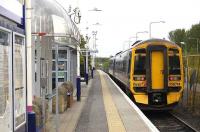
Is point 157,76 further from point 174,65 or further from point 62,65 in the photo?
point 62,65

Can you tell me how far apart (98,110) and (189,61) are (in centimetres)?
1040

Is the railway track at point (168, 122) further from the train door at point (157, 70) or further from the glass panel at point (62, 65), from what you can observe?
the glass panel at point (62, 65)

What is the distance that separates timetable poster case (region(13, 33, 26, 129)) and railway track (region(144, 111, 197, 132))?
9998 mm

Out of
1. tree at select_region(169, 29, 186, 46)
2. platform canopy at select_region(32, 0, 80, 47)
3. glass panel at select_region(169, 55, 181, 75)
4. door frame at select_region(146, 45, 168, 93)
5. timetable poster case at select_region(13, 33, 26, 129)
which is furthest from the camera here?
tree at select_region(169, 29, 186, 46)

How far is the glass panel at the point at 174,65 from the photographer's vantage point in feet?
69.3

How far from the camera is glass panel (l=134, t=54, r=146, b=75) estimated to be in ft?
69.5

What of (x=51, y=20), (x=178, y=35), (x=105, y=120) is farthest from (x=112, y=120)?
(x=178, y=35)

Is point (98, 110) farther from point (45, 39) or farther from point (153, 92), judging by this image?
point (45, 39)

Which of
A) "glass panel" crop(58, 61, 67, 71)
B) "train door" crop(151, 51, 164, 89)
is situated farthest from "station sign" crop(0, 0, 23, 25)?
"glass panel" crop(58, 61, 67, 71)

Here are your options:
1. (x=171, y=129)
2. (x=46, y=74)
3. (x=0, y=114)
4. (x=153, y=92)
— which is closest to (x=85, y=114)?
(x=171, y=129)

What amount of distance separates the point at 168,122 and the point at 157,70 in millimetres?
2400

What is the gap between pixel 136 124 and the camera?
45.1 feet

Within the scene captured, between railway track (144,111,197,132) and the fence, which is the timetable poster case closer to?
railway track (144,111,197,132)

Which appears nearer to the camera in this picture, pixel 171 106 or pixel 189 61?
pixel 171 106
